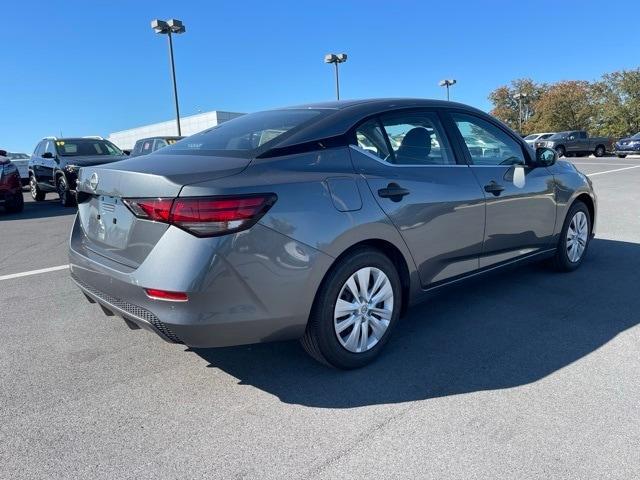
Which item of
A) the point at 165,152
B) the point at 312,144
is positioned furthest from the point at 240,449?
the point at 165,152

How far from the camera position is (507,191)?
4.08 meters

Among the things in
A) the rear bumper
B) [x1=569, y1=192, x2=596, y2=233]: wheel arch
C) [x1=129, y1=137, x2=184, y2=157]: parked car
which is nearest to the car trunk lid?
the rear bumper

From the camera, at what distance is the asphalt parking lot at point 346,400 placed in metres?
2.29

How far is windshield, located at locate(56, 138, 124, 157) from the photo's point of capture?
12.2 m

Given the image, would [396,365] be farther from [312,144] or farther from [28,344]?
[28,344]

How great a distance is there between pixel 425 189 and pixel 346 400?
144 centimetres

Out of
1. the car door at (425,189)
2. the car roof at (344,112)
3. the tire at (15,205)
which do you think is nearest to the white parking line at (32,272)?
the car roof at (344,112)

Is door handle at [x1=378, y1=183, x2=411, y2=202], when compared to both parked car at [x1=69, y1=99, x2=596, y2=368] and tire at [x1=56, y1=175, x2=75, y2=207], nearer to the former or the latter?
parked car at [x1=69, y1=99, x2=596, y2=368]

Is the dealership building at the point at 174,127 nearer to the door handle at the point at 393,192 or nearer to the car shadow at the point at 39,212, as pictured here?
the car shadow at the point at 39,212

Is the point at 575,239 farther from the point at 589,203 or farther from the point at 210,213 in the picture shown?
the point at 210,213

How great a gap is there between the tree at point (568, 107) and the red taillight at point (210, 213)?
6146cm

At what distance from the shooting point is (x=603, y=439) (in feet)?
7.88

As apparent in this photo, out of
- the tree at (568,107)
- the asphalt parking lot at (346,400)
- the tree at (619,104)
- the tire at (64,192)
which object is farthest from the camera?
the tree at (568,107)

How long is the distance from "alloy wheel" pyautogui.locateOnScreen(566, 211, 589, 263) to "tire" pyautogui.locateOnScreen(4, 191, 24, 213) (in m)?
11.0
